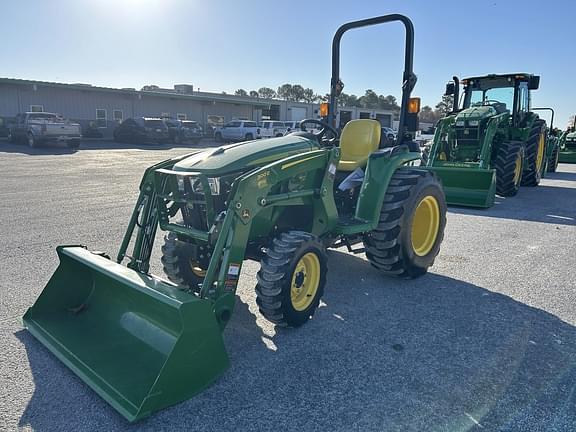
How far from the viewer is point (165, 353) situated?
2.79 meters

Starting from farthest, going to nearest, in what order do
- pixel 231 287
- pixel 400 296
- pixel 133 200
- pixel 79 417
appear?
pixel 133 200, pixel 400 296, pixel 231 287, pixel 79 417

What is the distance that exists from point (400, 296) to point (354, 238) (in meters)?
0.70

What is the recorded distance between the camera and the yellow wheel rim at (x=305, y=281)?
11.2 ft

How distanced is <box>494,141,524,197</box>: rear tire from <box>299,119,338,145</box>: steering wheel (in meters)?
6.43

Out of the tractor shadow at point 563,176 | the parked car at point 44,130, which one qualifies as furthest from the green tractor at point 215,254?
the parked car at point 44,130

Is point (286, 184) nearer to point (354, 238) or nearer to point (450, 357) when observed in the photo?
point (354, 238)

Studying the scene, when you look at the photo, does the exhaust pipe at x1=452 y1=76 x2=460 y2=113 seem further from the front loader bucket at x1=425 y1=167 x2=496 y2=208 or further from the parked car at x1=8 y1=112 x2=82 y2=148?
the parked car at x1=8 y1=112 x2=82 y2=148

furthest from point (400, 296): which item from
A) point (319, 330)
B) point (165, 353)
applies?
point (165, 353)

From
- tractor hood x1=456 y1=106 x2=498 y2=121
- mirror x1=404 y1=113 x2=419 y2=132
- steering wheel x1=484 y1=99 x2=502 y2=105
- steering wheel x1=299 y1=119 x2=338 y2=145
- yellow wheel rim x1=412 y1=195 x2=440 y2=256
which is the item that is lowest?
yellow wheel rim x1=412 y1=195 x2=440 y2=256

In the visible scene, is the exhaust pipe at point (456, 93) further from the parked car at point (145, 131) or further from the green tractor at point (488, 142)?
the parked car at point (145, 131)

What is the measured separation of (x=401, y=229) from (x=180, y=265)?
2066mm

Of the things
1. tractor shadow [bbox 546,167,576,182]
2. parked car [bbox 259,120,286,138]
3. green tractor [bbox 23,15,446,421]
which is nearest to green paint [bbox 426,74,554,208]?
tractor shadow [bbox 546,167,576,182]

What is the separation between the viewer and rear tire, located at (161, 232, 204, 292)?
153 inches

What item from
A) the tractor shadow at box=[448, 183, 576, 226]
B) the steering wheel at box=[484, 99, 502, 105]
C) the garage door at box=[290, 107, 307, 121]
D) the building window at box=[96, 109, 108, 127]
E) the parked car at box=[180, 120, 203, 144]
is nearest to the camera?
the tractor shadow at box=[448, 183, 576, 226]
